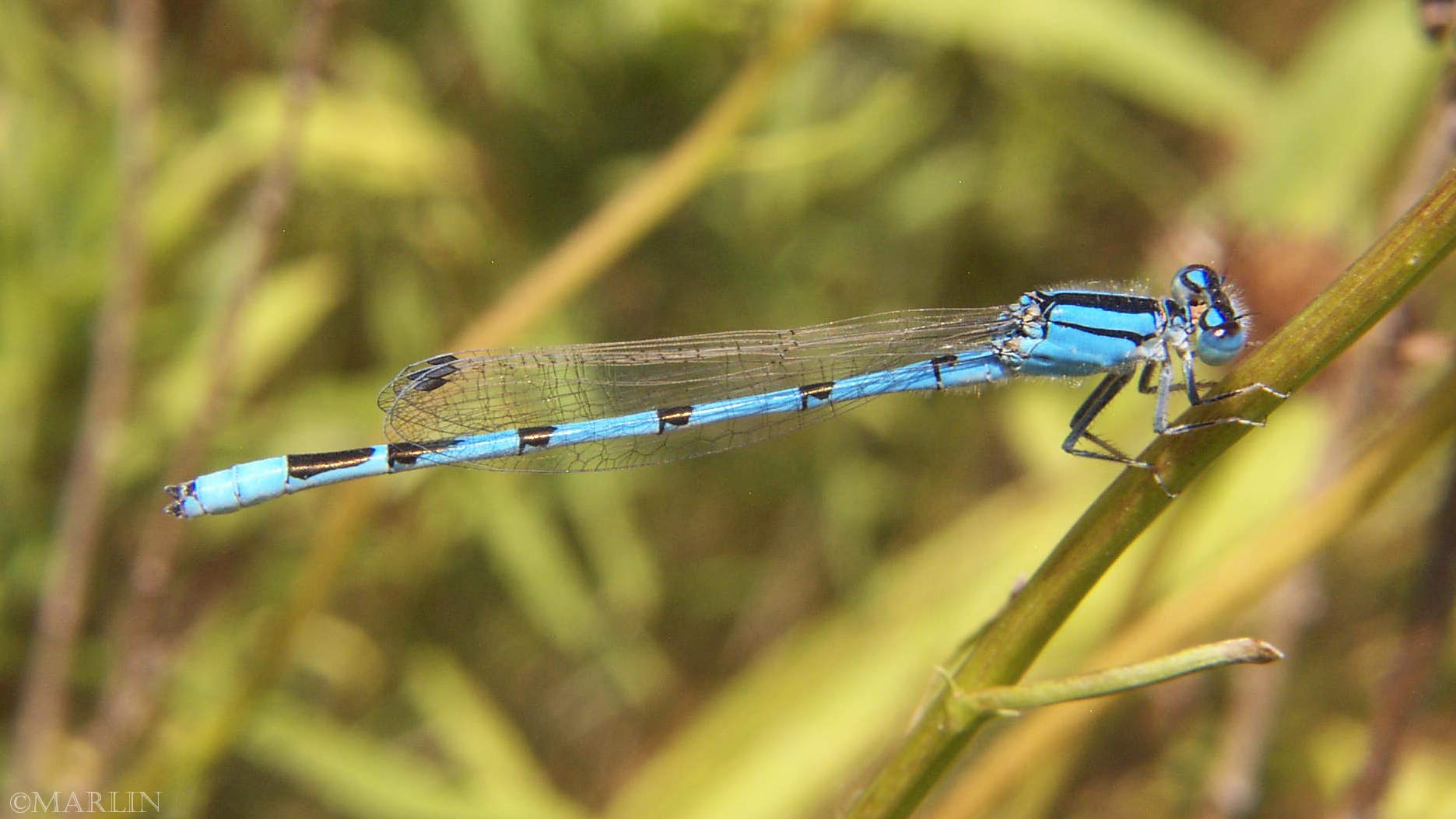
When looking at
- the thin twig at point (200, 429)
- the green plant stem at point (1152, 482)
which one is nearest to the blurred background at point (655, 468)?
the thin twig at point (200, 429)

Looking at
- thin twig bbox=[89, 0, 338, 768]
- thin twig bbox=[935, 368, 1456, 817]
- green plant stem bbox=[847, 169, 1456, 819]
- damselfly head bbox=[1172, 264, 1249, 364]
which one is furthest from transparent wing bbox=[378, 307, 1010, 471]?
green plant stem bbox=[847, 169, 1456, 819]

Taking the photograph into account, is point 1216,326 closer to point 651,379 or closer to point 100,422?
point 651,379

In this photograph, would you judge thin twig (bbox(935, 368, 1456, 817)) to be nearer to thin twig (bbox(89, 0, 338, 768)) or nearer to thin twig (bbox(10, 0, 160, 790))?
thin twig (bbox(89, 0, 338, 768))

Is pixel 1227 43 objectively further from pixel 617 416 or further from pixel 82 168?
pixel 82 168

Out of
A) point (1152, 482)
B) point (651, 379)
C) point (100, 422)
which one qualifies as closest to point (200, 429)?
point (100, 422)

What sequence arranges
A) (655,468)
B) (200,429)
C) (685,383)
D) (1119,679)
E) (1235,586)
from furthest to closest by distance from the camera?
(655,468)
(685,383)
(200,429)
(1235,586)
(1119,679)
